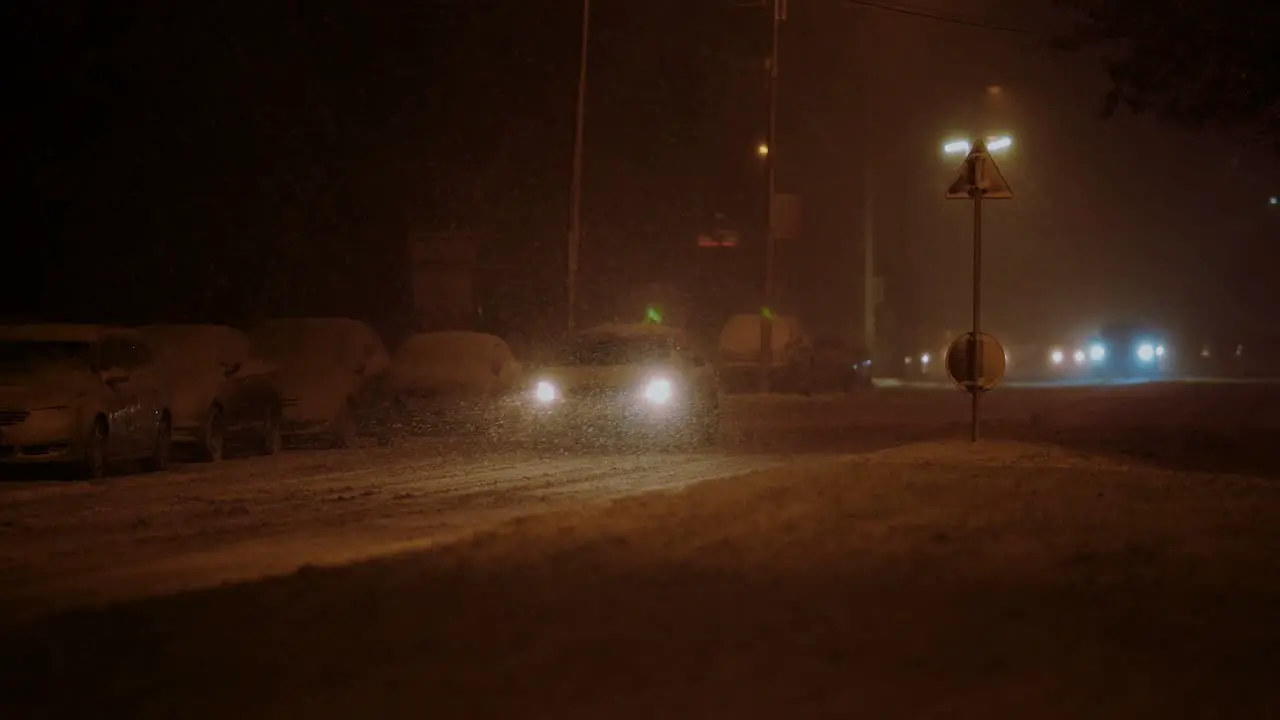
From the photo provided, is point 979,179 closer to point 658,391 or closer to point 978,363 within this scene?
point 978,363

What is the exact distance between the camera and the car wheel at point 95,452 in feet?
57.6

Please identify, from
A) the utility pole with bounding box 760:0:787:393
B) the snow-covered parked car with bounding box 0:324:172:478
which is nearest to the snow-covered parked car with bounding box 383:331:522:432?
the snow-covered parked car with bounding box 0:324:172:478

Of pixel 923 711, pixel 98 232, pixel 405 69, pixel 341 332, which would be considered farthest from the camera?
pixel 405 69

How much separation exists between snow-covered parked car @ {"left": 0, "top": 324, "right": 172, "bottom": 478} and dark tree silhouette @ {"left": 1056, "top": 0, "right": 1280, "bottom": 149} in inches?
493

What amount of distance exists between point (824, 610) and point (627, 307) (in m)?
46.4

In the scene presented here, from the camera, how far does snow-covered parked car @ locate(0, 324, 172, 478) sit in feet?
56.7

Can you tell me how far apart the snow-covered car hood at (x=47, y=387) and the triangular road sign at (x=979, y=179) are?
10253 mm

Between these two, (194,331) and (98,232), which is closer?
(194,331)

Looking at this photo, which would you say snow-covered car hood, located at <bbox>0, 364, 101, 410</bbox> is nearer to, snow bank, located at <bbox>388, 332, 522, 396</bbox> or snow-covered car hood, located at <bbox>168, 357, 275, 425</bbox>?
snow-covered car hood, located at <bbox>168, 357, 275, 425</bbox>

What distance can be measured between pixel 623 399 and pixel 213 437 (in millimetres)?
5737

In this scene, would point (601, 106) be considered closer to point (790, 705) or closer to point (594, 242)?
point (594, 242)

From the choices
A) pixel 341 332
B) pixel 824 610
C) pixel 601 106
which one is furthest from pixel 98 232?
pixel 824 610

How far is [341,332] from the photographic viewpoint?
25.2 meters

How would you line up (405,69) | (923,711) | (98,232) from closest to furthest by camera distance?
(923,711) < (98,232) < (405,69)
